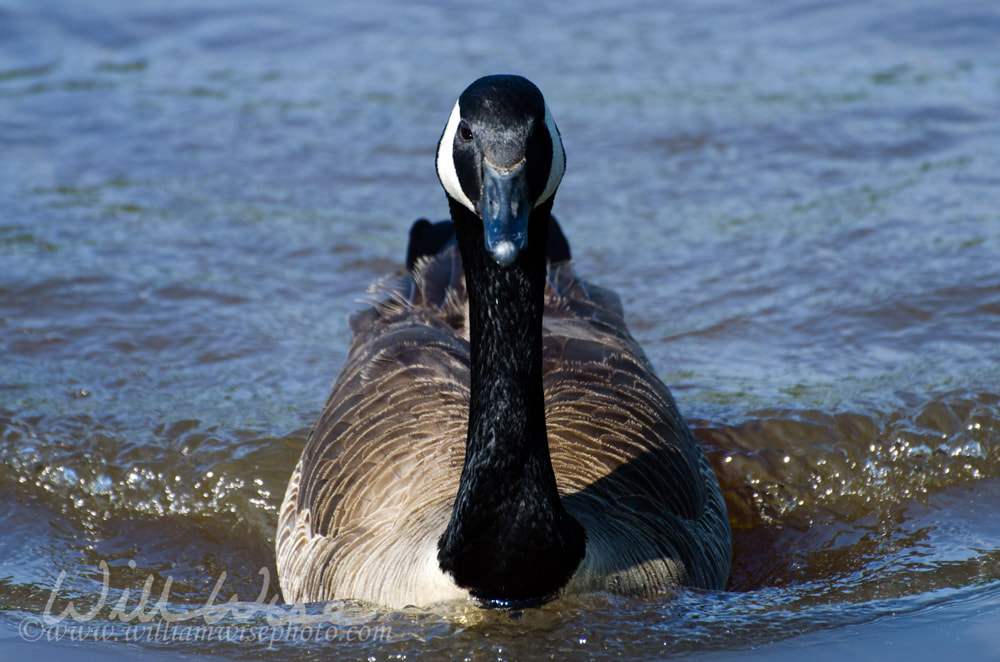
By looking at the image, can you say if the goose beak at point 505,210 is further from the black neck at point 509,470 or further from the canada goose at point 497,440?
the black neck at point 509,470

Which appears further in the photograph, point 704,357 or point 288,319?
point 288,319

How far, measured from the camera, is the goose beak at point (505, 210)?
4.03m

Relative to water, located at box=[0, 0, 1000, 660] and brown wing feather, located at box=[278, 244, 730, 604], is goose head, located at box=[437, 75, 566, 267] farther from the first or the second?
water, located at box=[0, 0, 1000, 660]

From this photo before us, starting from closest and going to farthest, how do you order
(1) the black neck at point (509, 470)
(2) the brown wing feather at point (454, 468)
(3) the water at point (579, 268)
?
1. (1) the black neck at point (509, 470)
2. (2) the brown wing feather at point (454, 468)
3. (3) the water at point (579, 268)

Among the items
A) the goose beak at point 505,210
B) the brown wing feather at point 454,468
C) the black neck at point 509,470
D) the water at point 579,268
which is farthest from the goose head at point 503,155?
the water at point 579,268

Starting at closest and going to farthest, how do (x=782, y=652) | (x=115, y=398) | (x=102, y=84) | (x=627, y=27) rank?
(x=782, y=652) → (x=115, y=398) → (x=102, y=84) → (x=627, y=27)

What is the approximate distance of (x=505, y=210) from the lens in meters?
4.13

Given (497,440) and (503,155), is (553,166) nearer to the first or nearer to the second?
(503,155)

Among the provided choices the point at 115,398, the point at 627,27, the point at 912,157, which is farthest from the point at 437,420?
the point at 627,27

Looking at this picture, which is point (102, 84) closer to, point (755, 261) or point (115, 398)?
point (115, 398)

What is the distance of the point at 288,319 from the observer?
30.1ft

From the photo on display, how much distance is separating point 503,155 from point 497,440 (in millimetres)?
1221

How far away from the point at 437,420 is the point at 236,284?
4409 mm

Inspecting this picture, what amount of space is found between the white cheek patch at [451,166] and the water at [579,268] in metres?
1.69
